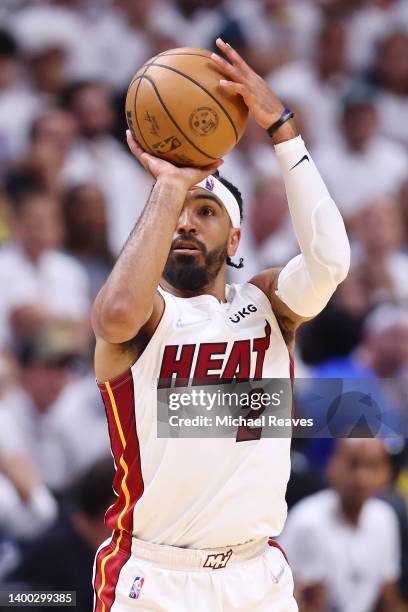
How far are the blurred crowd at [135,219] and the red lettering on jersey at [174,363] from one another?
2.22 meters

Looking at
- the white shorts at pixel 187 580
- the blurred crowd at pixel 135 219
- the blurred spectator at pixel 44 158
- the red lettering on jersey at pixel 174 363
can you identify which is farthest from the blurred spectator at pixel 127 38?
the white shorts at pixel 187 580

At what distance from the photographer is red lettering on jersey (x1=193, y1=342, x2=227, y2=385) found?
3959mm

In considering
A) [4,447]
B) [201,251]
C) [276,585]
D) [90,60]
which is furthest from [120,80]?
[276,585]

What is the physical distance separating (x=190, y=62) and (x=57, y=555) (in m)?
3.17

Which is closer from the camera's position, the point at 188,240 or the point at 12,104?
the point at 188,240

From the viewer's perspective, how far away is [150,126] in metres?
3.81

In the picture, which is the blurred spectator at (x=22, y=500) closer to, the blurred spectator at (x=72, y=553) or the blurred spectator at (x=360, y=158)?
the blurred spectator at (x=72, y=553)

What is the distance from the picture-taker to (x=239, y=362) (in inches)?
158

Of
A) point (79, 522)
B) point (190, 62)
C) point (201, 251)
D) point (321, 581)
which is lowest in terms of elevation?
point (321, 581)

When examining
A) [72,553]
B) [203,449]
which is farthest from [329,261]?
[72,553]

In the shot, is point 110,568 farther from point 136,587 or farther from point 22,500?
point 22,500

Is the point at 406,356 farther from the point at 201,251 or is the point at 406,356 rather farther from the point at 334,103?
the point at 201,251

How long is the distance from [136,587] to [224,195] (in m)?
1.57

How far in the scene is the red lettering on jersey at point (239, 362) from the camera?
399 centimetres
